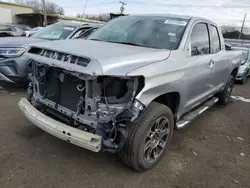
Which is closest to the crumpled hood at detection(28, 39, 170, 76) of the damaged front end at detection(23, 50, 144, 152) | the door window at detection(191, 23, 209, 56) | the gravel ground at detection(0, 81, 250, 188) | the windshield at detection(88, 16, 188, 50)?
the damaged front end at detection(23, 50, 144, 152)

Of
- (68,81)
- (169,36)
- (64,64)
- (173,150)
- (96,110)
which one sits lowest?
(173,150)

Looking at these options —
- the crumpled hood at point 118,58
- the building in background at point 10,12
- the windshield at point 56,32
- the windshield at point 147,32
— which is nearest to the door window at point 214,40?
the windshield at point 147,32

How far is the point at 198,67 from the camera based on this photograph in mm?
3625

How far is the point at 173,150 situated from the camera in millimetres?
3633

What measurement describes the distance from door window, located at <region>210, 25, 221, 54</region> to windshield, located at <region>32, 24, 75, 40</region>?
13.1 feet

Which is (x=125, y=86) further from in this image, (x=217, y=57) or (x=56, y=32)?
(x=56, y=32)

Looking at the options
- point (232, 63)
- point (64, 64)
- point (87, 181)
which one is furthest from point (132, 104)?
point (232, 63)

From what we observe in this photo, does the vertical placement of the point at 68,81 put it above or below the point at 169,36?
below

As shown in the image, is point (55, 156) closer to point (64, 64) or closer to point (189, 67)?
point (64, 64)

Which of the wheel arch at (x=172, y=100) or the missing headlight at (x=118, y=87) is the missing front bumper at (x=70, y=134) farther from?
the wheel arch at (x=172, y=100)

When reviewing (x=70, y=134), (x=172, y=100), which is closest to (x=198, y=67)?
(x=172, y=100)

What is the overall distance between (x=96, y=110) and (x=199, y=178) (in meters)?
1.57

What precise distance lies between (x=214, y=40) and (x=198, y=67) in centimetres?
121

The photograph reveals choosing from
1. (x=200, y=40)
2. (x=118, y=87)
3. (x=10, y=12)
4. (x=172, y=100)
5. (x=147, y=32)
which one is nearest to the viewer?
(x=118, y=87)
